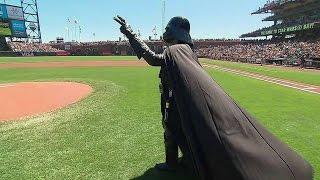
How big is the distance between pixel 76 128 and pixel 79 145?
1.56 m

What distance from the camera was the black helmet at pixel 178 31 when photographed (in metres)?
4.59

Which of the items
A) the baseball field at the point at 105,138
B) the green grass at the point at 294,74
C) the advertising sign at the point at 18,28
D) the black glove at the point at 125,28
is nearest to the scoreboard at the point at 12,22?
the advertising sign at the point at 18,28

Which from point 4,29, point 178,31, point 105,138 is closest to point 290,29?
point 4,29

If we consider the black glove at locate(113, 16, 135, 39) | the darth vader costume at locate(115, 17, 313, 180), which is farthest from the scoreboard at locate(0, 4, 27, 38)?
the darth vader costume at locate(115, 17, 313, 180)

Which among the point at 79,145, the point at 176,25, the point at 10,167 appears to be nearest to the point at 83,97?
the point at 79,145

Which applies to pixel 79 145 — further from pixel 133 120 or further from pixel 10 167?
pixel 133 120

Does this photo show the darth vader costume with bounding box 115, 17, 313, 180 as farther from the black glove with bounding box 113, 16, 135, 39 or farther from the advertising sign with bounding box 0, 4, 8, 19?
the advertising sign with bounding box 0, 4, 8, 19

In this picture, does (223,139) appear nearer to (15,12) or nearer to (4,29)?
(4,29)

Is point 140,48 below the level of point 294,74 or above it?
above

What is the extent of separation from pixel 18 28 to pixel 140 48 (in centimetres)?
8147

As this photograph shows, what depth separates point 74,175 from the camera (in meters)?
5.25

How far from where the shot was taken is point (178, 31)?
15.1 feet

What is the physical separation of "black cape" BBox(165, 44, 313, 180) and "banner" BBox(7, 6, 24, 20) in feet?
264

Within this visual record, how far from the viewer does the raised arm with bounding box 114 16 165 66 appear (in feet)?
14.1
